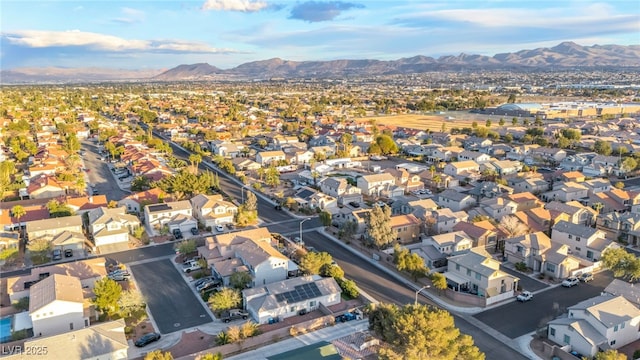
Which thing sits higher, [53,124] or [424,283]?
[53,124]

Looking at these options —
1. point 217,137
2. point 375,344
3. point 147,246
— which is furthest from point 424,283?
point 217,137

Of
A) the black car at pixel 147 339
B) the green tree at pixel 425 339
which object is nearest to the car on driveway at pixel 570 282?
the green tree at pixel 425 339

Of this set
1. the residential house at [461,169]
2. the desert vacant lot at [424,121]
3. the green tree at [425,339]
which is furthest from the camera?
the desert vacant lot at [424,121]

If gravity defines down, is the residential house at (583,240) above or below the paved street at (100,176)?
below

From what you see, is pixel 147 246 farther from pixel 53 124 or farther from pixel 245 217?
pixel 53 124

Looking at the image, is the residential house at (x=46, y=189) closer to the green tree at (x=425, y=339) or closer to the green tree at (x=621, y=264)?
the green tree at (x=425, y=339)
